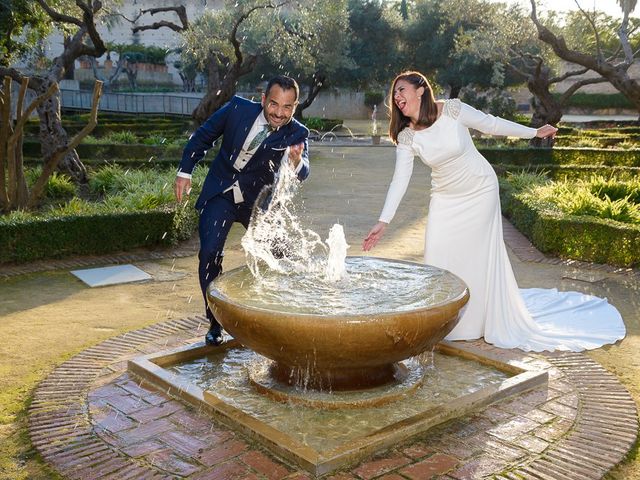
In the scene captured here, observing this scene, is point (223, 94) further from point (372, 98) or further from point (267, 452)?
point (372, 98)

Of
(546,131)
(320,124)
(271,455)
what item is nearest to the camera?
(271,455)

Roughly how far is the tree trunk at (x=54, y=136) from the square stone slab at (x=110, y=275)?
5.78 meters

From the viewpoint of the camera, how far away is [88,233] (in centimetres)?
787

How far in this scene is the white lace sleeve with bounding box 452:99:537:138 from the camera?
492cm

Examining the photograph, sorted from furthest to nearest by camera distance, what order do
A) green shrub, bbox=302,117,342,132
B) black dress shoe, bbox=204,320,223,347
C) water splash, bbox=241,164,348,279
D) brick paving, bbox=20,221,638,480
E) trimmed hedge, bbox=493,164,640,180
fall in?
green shrub, bbox=302,117,342,132 < trimmed hedge, bbox=493,164,640,180 < black dress shoe, bbox=204,320,223,347 < water splash, bbox=241,164,348,279 < brick paving, bbox=20,221,638,480

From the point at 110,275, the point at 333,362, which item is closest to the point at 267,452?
the point at 333,362

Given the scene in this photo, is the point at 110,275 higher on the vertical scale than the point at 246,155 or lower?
lower

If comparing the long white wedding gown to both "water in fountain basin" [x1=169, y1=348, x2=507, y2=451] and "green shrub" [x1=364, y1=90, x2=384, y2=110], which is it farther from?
"green shrub" [x1=364, y1=90, x2=384, y2=110]

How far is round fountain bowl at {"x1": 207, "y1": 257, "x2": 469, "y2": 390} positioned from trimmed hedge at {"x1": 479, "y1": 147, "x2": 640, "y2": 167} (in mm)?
13660

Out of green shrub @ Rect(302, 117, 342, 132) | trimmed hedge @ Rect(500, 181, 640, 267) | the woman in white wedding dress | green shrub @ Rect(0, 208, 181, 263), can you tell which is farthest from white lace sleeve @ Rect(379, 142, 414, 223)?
green shrub @ Rect(302, 117, 342, 132)

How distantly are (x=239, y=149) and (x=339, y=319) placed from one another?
1.81 metres

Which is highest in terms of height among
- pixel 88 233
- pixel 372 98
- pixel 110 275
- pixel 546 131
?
pixel 372 98

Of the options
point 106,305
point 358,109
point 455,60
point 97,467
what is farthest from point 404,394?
point 358,109

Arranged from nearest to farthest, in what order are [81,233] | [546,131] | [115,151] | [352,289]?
1. [352,289]
2. [546,131]
3. [81,233]
4. [115,151]
